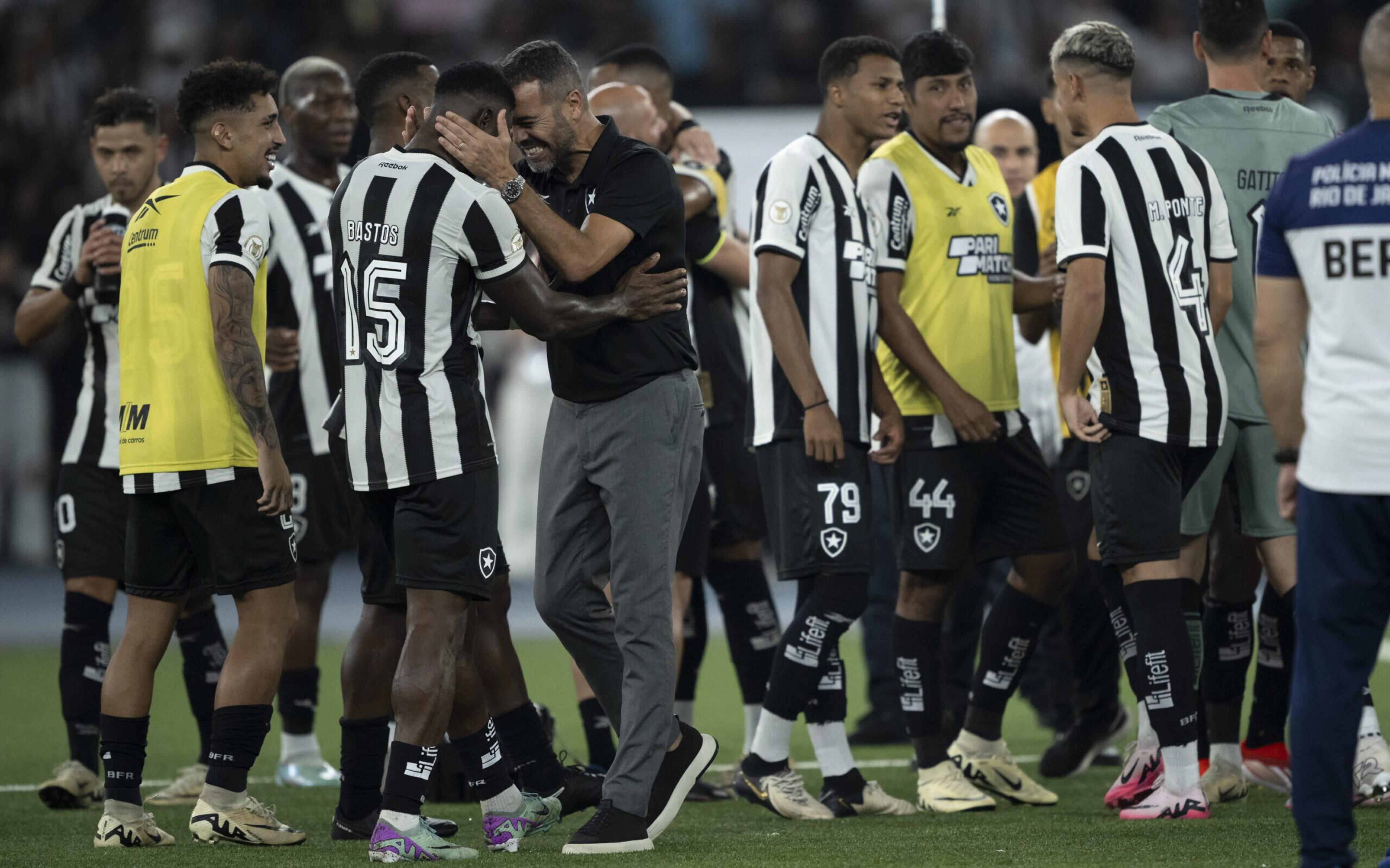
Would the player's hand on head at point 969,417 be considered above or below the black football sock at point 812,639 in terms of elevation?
above

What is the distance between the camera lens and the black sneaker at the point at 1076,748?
21.4ft

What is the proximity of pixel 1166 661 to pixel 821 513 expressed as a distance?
3.81ft

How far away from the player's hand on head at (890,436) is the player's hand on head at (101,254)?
271cm

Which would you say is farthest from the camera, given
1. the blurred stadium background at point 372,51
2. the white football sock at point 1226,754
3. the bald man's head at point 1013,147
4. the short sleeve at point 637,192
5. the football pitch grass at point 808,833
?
the blurred stadium background at point 372,51

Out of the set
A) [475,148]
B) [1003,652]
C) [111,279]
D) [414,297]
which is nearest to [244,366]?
[414,297]

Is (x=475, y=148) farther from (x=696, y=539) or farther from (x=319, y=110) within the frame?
(x=319, y=110)

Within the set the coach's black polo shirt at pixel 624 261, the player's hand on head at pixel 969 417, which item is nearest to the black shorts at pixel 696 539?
the player's hand on head at pixel 969 417

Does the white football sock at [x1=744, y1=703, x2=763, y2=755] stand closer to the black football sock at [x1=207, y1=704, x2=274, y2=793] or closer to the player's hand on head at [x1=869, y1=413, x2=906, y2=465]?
the player's hand on head at [x1=869, y1=413, x2=906, y2=465]

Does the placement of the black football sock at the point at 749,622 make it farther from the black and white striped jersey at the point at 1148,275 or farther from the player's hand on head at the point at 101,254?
the player's hand on head at the point at 101,254

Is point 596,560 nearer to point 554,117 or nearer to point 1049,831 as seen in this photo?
point 554,117

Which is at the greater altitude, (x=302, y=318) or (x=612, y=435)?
(x=302, y=318)

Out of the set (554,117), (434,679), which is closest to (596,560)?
(434,679)

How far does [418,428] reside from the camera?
14.9ft

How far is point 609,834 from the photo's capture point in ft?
→ 14.9
